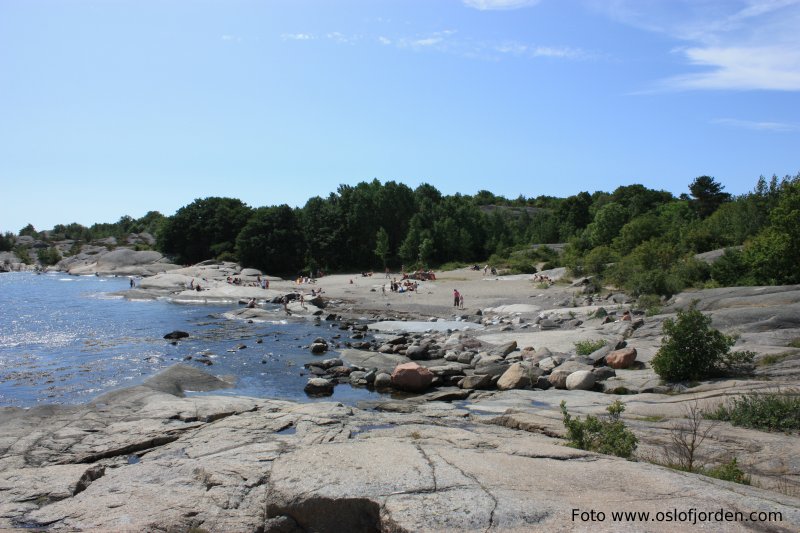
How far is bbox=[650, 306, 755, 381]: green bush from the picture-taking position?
1748 cm

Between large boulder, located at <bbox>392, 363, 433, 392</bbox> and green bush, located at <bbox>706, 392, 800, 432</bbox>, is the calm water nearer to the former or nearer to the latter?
large boulder, located at <bbox>392, 363, 433, 392</bbox>

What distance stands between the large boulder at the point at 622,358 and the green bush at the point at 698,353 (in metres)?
3.18

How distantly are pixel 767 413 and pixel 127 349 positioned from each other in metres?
30.0

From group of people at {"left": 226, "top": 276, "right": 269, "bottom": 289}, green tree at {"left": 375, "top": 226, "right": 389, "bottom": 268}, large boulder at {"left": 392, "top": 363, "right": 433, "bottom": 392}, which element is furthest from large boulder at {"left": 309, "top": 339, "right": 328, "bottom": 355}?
green tree at {"left": 375, "top": 226, "right": 389, "bottom": 268}

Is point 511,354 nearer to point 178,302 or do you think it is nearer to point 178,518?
point 178,518

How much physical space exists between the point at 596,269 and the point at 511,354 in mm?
29665

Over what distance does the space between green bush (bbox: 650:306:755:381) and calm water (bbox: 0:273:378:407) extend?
11.0 metres

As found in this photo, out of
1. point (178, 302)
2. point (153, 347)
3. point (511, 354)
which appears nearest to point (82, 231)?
point (178, 302)

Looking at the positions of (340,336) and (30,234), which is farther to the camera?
(30,234)

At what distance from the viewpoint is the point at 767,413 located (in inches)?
498

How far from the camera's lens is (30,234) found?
152 m

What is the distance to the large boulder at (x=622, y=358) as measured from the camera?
2102 cm

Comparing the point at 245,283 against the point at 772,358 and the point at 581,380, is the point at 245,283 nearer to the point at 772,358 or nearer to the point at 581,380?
the point at 581,380

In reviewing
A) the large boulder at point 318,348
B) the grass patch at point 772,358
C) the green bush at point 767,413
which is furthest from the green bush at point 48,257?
the green bush at point 767,413
